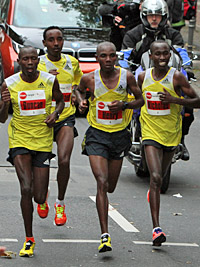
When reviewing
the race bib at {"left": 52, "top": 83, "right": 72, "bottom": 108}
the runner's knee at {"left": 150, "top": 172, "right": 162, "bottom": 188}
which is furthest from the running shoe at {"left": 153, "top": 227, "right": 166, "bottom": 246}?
the race bib at {"left": 52, "top": 83, "right": 72, "bottom": 108}

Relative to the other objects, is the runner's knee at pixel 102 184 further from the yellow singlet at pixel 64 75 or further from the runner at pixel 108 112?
the yellow singlet at pixel 64 75

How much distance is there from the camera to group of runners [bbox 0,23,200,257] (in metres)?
7.80

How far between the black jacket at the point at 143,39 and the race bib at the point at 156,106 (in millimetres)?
2428

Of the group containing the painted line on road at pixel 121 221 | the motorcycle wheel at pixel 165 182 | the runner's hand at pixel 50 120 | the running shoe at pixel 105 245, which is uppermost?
the runner's hand at pixel 50 120

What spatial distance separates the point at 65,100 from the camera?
8891mm

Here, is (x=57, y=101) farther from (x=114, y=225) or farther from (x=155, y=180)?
(x=114, y=225)

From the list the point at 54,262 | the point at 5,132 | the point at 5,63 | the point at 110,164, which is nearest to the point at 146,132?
the point at 110,164

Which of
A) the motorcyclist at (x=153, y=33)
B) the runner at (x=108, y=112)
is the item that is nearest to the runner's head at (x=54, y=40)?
the runner at (x=108, y=112)

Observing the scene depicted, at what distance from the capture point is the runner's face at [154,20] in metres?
10.9

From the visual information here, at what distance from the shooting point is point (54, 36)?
8797mm

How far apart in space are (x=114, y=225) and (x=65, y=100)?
1.44 m

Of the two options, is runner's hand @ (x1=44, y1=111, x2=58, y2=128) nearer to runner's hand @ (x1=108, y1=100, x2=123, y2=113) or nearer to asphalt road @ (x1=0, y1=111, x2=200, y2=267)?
runner's hand @ (x1=108, y1=100, x2=123, y2=113)

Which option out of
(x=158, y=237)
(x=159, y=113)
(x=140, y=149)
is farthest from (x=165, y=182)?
(x=158, y=237)

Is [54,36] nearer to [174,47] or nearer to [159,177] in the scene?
[159,177]
